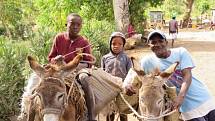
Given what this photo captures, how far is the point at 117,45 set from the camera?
786 cm

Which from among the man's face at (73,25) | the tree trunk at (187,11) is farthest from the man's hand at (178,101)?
the tree trunk at (187,11)

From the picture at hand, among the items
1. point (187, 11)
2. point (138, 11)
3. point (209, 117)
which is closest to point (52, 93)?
point (209, 117)

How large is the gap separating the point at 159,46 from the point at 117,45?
2.82 meters

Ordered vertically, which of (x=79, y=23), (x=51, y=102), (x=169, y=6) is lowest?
(x=169, y=6)

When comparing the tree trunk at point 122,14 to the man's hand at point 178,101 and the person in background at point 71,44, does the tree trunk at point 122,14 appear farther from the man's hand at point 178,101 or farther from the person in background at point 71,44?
the man's hand at point 178,101

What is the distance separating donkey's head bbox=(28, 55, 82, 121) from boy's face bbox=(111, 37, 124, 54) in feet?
9.34

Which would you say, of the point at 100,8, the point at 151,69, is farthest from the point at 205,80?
the point at 100,8

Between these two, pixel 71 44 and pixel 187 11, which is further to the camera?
pixel 187 11

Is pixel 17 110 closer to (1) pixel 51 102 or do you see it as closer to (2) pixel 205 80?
(1) pixel 51 102

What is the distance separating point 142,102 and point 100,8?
22.9m

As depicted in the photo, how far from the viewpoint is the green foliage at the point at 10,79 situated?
9.34 meters

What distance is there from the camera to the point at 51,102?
4574 millimetres

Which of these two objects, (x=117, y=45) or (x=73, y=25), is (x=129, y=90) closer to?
(x=73, y=25)

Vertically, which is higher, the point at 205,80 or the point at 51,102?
the point at 51,102
